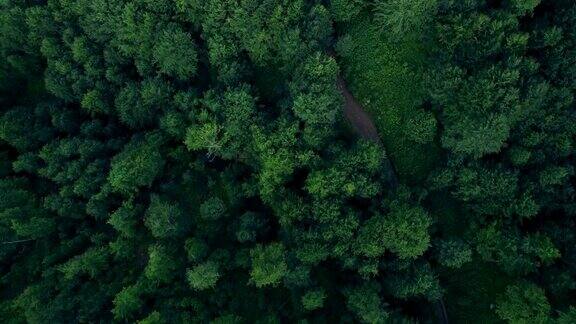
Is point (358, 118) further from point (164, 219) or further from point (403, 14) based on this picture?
point (164, 219)

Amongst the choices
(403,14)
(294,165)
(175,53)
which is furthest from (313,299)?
(175,53)

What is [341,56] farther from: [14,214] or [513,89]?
[14,214]

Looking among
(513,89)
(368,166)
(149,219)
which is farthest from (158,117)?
(513,89)

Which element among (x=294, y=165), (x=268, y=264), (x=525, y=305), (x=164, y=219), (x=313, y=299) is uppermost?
(x=294, y=165)

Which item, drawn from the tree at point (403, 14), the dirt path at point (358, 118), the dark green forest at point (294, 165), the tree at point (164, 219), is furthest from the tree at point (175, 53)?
the tree at point (403, 14)

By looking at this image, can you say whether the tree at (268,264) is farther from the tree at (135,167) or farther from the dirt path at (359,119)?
the dirt path at (359,119)

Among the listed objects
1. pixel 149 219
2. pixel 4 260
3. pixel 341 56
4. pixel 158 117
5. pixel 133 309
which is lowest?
pixel 4 260

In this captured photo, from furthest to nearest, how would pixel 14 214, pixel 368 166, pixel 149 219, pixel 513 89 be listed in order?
pixel 14 214 < pixel 149 219 < pixel 368 166 < pixel 513 89
